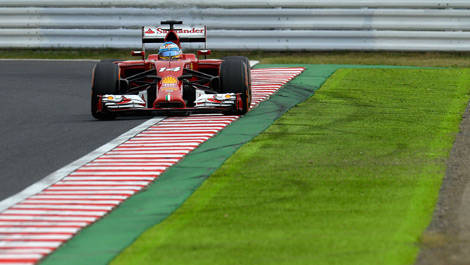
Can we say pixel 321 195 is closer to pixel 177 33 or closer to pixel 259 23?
pixel 177 33

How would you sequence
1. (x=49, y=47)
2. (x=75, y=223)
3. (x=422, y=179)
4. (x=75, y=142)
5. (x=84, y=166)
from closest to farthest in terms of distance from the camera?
(x=75, y=223), (x=422, y=179), (x=84, y=166), (x=75, y=142), (x=49, y=47)

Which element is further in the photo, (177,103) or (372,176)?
(177,103)

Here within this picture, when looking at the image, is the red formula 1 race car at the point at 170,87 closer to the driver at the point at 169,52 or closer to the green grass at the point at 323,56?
the driver at the point at 169,52

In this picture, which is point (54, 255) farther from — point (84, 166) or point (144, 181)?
point (84, 166)

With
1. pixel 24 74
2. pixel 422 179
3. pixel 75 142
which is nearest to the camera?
pixel 422 179

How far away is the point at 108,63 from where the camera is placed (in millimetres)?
14398

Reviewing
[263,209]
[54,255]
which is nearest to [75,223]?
[54,255]

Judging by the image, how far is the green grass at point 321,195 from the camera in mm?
7379

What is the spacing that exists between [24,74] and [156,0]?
471cm

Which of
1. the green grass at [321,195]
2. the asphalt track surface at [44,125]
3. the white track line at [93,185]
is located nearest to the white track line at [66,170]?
the white track line at [93,185]

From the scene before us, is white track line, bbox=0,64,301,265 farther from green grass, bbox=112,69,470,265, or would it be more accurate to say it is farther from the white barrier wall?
the white barrier wall

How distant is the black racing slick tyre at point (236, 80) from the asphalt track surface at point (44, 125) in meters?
1.36

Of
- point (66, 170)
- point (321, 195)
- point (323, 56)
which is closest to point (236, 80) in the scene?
point (66, 170)

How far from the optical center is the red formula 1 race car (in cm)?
1394
